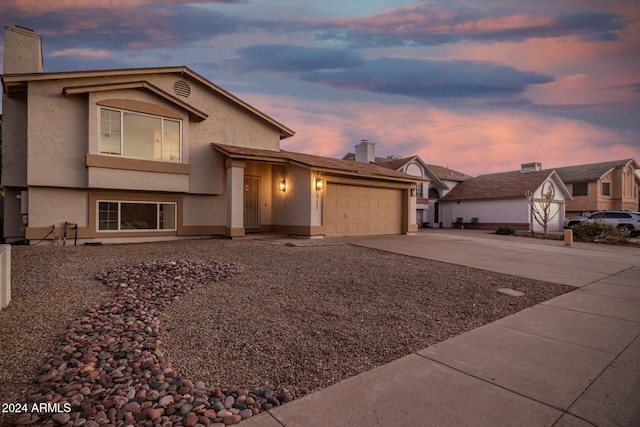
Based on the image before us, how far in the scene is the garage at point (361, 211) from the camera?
1364cm

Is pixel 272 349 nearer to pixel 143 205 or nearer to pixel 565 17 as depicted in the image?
pixel 143 205

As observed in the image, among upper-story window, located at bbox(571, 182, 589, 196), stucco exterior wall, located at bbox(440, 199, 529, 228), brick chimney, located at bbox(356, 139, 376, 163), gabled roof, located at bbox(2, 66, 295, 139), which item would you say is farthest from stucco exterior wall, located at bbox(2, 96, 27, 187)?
upper-story window, located at bbox(571, 182, 589, 196)

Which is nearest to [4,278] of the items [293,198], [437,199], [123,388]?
[123,388]

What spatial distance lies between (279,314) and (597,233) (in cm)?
2063

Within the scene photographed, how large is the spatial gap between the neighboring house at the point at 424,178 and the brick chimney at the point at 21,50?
812 inches

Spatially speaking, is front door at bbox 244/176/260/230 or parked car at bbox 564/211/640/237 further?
parked car at bbox 564/211/640/237

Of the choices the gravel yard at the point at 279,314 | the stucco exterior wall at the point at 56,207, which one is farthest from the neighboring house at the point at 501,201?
the stucco exterior wall at the point at 56,207

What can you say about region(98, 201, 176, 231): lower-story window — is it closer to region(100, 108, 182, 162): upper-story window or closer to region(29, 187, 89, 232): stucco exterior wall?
region(29, 187, 89, 232): stucco exterior wall

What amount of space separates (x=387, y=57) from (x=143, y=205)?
12.6 m

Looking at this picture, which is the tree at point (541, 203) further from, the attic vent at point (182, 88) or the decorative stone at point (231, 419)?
the decorative stone at point (231, 419)

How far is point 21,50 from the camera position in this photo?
36.1 ft

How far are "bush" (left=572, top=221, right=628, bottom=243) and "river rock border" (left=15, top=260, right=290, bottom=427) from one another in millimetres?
20743

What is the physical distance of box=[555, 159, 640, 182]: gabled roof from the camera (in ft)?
95.0

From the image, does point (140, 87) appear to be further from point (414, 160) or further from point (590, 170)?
point (590, 170)
